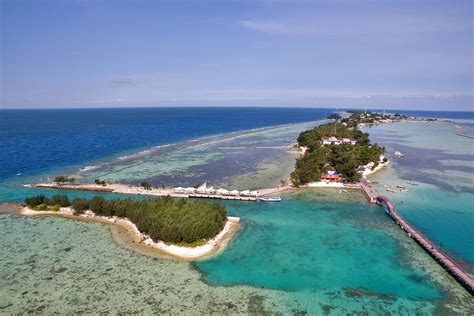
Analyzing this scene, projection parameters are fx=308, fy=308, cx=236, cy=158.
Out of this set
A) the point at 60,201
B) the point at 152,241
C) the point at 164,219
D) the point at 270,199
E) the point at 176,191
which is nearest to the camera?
the point at 152,241

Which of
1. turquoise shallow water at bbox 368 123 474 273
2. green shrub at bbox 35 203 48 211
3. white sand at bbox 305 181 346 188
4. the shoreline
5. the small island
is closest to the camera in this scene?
the shoreline

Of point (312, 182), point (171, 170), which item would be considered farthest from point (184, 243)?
point (171, 170)

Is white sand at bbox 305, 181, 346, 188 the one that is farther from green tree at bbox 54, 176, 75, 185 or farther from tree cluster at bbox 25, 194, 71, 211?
green tree at bbox 54, 176, 75, 185

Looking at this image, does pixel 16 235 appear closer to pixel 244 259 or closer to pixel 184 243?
pixel 184 243

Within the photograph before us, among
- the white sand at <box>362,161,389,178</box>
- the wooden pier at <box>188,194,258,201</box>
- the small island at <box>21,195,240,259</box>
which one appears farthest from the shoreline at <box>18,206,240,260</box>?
the white sand at <box>362,161,389,178</box>

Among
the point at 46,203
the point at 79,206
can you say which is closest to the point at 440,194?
the point at 79,206

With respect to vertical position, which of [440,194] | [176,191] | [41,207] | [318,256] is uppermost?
[176,191]

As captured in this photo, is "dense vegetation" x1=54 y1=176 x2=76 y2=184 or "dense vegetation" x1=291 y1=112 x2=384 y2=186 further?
"dense vegetation" x1=291 y1=112 x2=384 y2=186

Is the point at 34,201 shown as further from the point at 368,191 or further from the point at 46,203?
the point at 368,191
